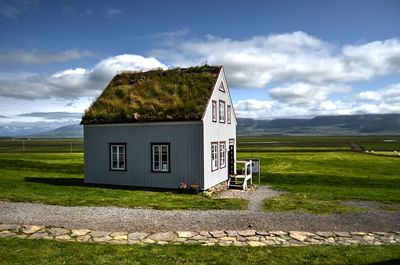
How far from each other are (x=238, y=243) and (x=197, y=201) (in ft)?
26.6

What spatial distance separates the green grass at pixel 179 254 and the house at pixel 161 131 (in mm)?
13132

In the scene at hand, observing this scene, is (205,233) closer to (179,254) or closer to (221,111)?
(179,254)

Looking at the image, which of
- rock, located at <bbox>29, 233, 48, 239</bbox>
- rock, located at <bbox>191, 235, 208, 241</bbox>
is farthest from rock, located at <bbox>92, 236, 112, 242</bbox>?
rock, located at <bbox>191, 235, 208, 241</bbox>

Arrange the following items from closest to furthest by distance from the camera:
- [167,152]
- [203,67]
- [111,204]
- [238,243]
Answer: [238,243], [111,204], [167,152], [203,67]

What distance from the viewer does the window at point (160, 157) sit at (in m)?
24.7

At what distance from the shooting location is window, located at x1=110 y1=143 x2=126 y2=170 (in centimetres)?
2600

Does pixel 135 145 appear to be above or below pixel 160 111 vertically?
below

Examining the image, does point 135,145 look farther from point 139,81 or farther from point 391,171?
point 391,171

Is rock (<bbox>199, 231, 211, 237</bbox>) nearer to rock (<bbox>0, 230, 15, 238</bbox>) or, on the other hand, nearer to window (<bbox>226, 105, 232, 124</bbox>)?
Answer: rock (<bbox>0, 230, 15, 238</bbox>)

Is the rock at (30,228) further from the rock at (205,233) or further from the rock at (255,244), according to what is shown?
the rock at (255,244)

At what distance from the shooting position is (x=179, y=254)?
1026 centimetres

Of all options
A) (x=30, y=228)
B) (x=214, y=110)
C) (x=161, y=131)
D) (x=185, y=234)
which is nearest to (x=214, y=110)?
(x=214, y=110)

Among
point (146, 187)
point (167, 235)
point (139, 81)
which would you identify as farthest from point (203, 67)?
point (167, 235)

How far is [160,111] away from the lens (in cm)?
2498
